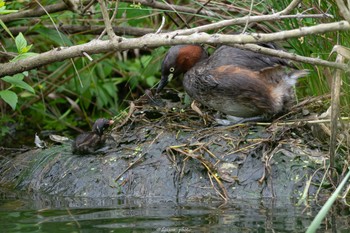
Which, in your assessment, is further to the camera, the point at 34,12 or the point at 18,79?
the point at 34,12

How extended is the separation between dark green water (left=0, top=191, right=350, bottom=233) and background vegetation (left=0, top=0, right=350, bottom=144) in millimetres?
1088

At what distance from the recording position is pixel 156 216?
5.35 meters

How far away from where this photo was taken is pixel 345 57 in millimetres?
5281

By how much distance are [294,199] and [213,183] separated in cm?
65

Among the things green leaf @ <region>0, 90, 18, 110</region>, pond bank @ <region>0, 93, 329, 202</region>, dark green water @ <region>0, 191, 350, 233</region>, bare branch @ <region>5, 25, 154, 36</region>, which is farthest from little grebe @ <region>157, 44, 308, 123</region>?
green leaf @ <region>0, 90, 18, 110</region>

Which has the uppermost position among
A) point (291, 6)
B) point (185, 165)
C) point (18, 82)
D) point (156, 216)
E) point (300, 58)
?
point (291, 6)

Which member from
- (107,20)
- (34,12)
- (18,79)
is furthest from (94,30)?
(107,20)

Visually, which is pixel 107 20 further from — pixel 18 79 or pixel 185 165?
pixel 185 165

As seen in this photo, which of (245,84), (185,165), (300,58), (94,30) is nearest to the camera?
(300,58)

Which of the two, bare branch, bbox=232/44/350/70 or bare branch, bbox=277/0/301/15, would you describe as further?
bare branch, bbox=277/0/301/15

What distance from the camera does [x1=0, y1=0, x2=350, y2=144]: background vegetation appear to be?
682cm

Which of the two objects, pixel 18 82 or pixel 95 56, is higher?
→ pixel 95 56

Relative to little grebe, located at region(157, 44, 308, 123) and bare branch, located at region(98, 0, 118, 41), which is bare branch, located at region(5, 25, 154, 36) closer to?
little grebe, located at region(157, 44, 308, 123)

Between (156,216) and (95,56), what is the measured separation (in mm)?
3718
